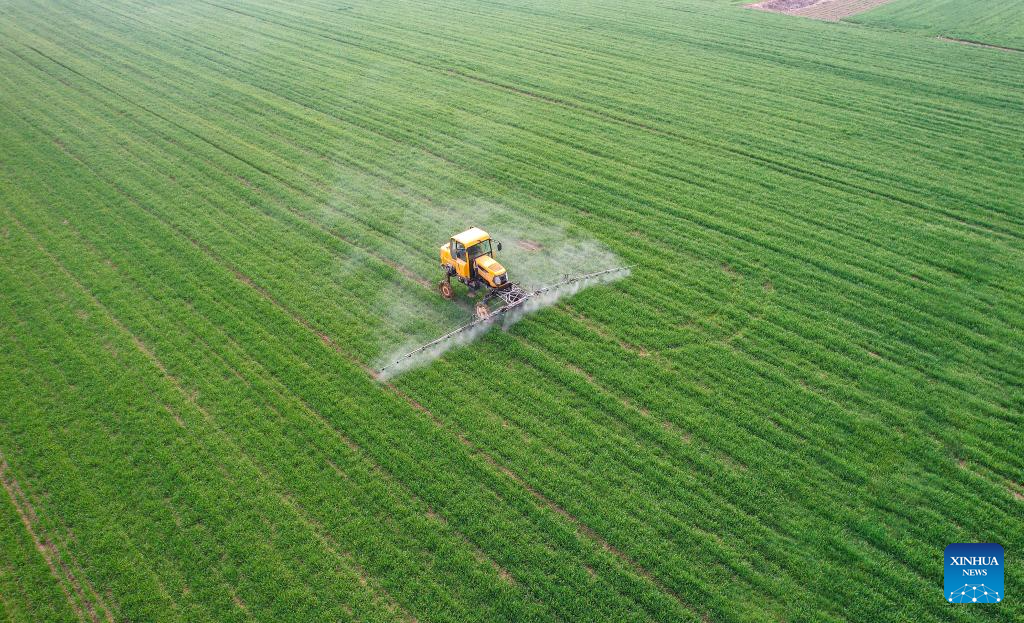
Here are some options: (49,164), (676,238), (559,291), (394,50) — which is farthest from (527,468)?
(394,50)

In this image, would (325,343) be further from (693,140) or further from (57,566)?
(693,140)

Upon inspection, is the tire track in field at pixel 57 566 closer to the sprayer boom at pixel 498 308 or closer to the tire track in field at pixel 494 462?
the tire track in field at pixel 494 462

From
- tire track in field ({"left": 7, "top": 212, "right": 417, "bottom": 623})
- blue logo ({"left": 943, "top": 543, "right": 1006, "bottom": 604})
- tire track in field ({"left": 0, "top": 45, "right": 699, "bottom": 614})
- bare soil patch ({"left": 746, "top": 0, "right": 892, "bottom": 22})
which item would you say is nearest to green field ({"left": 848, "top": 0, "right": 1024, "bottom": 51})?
bare soil patch ({"left": 746, "top": 0, "right": 892, "bottom": 22})

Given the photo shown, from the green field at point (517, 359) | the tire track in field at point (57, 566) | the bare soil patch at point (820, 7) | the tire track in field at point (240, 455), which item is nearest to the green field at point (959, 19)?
the bare soil patch at point (820, 7)

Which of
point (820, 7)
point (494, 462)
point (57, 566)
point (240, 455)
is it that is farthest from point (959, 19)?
point (57, 566)

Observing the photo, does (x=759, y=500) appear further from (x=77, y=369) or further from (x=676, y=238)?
(x=77, y=369)

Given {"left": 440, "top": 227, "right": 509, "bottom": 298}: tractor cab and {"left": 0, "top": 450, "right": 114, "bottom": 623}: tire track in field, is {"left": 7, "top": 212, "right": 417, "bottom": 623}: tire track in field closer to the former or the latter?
{"left": 0, "top": 450, "right": 114, "bottom": 623}: tire track in field

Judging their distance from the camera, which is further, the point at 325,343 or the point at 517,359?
the point at 325,343
